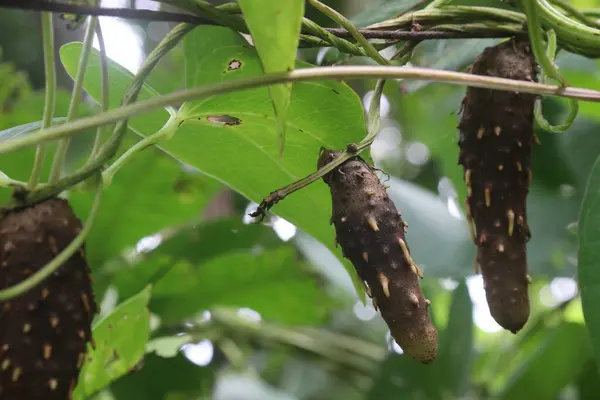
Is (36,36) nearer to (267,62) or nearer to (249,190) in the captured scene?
(249,190)

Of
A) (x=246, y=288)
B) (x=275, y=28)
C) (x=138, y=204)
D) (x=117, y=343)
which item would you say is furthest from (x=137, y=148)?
(x=246, y=288)

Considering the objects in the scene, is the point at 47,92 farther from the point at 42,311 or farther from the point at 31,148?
the point at 31,148

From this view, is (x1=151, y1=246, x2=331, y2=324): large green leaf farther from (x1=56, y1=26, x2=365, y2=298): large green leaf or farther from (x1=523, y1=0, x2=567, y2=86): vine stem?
(x1=523, y1=0, x2=567, y2=86): vine stem

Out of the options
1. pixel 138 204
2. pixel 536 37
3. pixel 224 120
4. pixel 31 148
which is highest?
pixel 536 37

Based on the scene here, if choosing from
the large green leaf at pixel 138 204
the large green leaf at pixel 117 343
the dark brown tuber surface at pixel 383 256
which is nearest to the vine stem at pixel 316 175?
the dark brown tuber surface at pixel 383 256

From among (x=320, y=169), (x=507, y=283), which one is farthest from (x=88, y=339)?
(x=507, y=283)

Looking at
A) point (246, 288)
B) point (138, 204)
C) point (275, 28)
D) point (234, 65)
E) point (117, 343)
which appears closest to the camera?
point (275, 28)

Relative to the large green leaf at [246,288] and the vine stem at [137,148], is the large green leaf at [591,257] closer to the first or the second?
the vine stem at [137,148]
